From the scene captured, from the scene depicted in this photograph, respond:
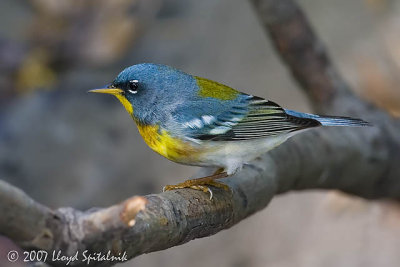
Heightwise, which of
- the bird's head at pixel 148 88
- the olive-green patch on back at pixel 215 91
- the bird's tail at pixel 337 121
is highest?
the bird's head at pixel 148 88

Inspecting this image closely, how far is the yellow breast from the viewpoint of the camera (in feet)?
9.22

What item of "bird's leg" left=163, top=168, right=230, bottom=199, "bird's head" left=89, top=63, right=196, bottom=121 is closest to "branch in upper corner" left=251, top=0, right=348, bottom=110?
"bird's head" left=89, top=63, right=196, bottom=121

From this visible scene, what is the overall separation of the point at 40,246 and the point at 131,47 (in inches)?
162

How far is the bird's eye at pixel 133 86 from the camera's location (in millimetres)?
3008

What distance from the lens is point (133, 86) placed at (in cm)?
302

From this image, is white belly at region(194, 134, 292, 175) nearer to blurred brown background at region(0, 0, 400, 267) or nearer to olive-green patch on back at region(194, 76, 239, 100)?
olive-green patch on back at region(194, 76, 239, 100)

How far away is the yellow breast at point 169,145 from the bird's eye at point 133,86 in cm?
20

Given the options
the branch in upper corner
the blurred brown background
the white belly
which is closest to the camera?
the white belly

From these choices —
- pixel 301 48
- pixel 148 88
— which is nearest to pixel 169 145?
pixel 148 88

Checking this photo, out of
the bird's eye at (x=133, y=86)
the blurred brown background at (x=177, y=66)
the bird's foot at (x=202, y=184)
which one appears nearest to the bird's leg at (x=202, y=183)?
the bird's foot at (x=202, y=184)

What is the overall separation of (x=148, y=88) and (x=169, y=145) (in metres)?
0.33

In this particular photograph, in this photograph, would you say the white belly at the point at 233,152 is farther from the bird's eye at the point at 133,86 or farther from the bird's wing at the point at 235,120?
the bird's eye at the point at 133,86

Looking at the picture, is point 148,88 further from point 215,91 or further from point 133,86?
point 215,91

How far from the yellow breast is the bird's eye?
0.20m
